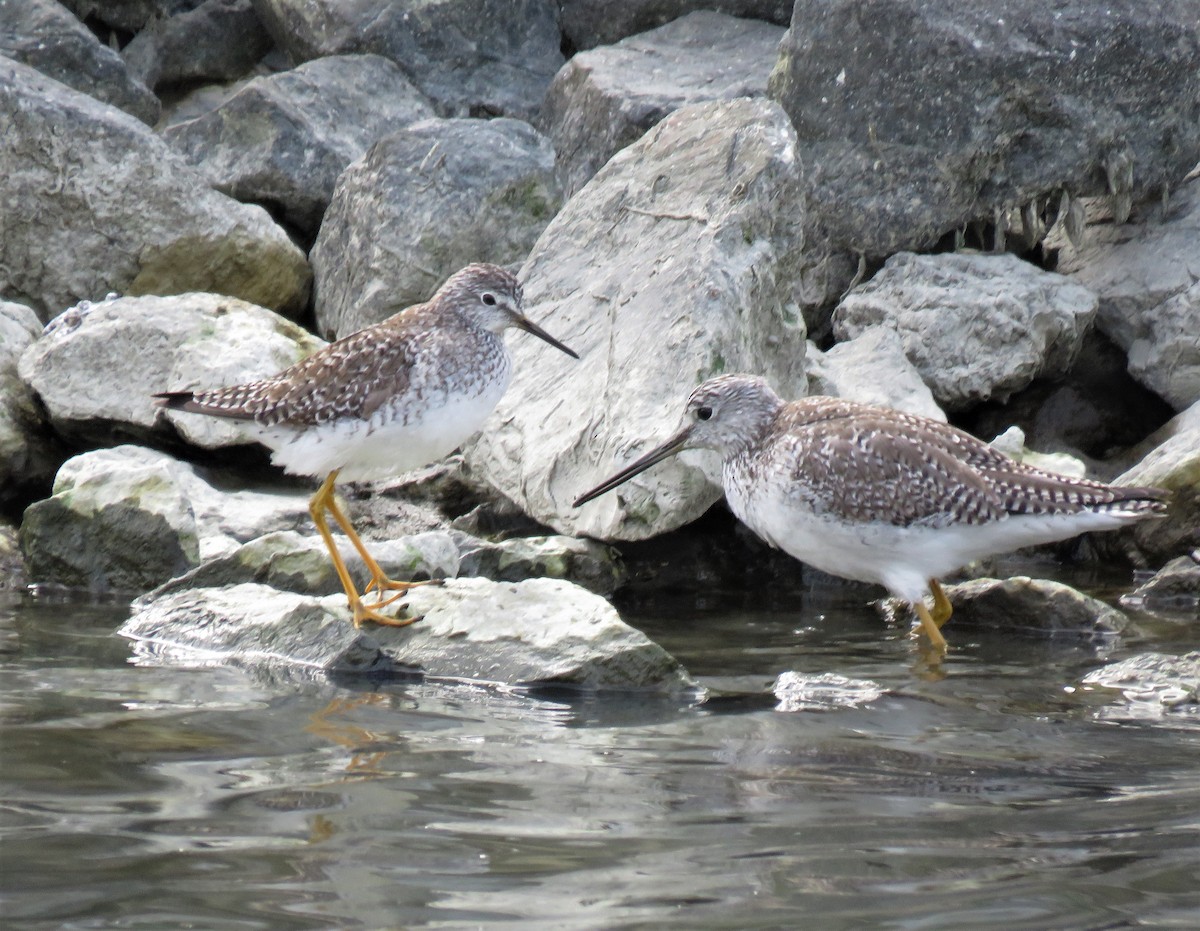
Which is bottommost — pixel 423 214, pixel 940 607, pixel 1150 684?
pixel 940 607

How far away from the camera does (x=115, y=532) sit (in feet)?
31.5

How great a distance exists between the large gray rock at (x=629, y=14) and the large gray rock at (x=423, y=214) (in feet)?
9.27

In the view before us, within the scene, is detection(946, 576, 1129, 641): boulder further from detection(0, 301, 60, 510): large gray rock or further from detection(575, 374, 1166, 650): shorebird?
detection(0, 301, 60, 510): large gray rock

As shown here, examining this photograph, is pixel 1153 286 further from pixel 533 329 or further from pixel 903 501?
pixel 533 329

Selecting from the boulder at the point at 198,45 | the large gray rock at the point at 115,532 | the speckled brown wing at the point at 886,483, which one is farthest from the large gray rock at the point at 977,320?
the boulder at the point at 198,45

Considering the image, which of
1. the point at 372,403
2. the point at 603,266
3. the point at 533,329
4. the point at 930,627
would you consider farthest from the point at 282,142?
the point at 930,627

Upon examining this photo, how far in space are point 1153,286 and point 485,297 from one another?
18.0 ft

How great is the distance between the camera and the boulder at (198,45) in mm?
16141

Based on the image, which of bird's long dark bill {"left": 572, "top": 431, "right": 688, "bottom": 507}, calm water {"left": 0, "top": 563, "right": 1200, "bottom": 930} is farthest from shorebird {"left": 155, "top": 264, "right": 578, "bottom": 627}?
calm water {"left": 0, "top": 563, "right": 1200, "bottom": 930}

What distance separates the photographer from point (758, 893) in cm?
456

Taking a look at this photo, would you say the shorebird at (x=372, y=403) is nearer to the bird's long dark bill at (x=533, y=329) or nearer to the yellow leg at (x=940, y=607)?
the bird's long dark bill at (x=533, y=329)

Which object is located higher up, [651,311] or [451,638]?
[651,311]

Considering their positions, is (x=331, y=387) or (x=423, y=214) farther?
(x=423, y=214)

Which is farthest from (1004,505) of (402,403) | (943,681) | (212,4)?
(212,4)
